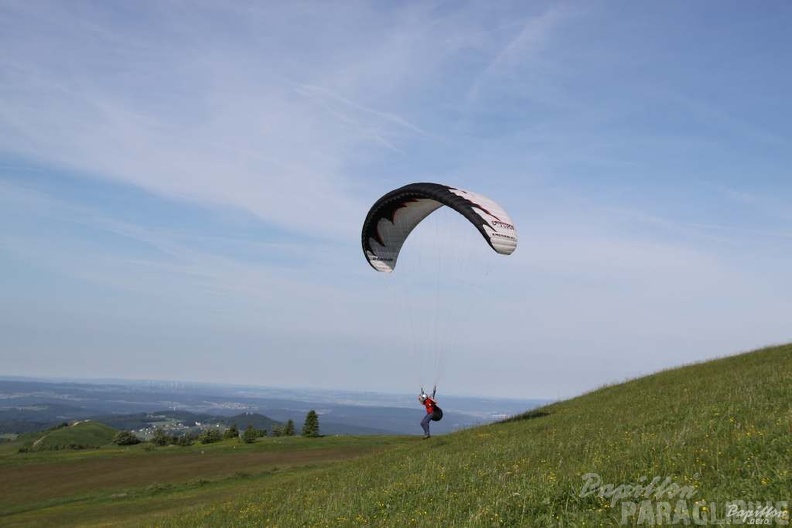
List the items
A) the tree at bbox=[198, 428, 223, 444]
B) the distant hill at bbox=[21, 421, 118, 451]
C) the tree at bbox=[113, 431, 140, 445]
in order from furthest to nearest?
1. the distant hill at bbox=[21, 421, 118, 451]
2. the tree at bbox=[113, 431, 140, 445]
3. the tree at bbox=[198, 428, 223, 444]

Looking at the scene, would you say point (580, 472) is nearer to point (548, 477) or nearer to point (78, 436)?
point (548, 477)

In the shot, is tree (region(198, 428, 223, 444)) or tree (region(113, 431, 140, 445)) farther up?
tree (region(198, 428, 223, 444))

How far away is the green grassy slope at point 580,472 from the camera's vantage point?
7250mm

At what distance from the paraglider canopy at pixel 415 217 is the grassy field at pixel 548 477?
6.50 m

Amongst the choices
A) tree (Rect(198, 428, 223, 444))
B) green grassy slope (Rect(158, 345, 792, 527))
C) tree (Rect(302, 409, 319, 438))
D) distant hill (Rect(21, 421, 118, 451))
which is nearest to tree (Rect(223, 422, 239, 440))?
tree (Rect(198, 428, 223, 444))

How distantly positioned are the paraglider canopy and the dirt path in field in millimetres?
11079

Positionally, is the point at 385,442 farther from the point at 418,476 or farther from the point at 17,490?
the point at 418,476

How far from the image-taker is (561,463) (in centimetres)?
1048

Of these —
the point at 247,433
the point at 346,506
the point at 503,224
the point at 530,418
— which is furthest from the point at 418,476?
the point at 247,433

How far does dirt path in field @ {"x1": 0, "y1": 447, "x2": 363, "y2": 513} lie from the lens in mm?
27328

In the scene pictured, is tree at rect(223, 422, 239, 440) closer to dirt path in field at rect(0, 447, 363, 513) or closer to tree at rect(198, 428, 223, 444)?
tree at rect(198, 428, 223, 444)

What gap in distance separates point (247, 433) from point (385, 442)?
578 inches

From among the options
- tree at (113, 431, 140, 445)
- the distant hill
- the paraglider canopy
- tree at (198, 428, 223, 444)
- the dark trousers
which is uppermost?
the paraglider canopy

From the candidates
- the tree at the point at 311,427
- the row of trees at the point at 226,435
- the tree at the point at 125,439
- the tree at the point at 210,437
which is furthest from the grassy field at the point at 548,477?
the tree at the point at 125,439
